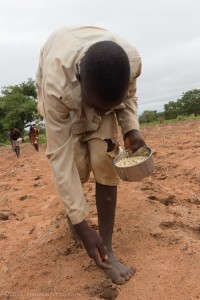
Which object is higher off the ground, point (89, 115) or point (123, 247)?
point (89, 115)

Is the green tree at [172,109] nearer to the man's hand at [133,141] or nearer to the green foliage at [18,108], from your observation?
the green foliage at [18,108]

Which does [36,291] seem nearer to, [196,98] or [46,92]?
[46,92]

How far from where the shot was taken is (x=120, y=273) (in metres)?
2.29

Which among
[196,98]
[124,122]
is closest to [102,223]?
[124,122]

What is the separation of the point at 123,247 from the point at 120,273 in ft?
1.20

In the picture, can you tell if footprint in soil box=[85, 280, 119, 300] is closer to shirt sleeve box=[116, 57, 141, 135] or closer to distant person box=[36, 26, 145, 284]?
distant person box=[36, 26, 145, 284]

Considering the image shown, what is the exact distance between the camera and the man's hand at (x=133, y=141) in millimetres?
2439

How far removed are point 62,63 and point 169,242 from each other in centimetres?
141

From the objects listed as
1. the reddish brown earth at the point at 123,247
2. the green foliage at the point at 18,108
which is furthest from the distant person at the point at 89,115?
the green foliage at the point at 18,108

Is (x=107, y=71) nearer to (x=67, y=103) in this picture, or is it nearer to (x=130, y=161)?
(x=67, y=103)

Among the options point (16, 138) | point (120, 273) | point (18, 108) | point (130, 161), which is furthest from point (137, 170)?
point (18, 108)

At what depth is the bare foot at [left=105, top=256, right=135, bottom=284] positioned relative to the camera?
2.27m

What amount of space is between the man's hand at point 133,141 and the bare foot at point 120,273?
0.71 meters

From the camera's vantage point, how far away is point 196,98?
114 feet
